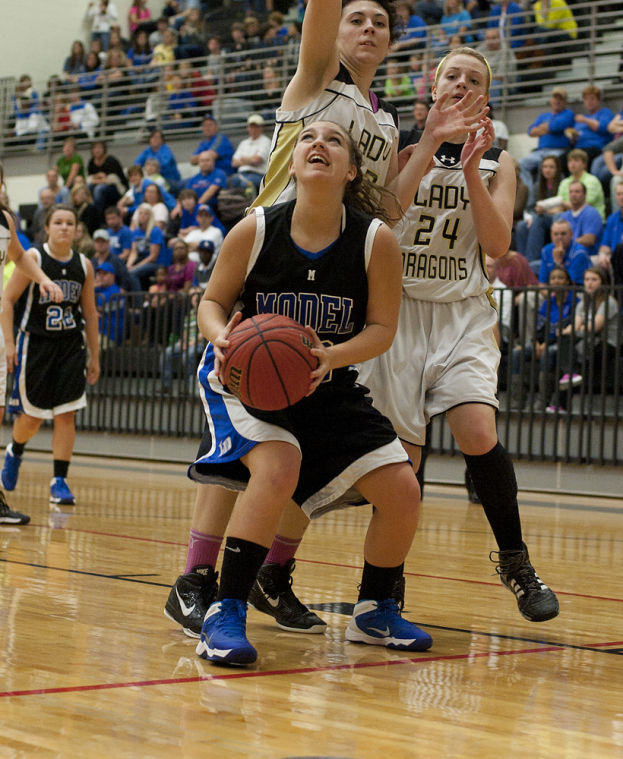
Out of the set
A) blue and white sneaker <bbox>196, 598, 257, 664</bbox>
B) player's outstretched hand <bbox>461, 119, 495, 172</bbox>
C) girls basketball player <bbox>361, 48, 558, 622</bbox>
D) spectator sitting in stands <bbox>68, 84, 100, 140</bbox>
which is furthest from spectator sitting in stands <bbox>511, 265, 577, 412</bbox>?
spectator sitting in stands <bbox>68, 84, 100, 140</bbox>

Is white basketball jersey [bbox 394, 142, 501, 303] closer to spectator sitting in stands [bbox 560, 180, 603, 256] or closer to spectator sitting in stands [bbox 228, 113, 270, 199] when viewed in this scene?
spectator sitting in stands [bbox 560, 180, 603, 256]

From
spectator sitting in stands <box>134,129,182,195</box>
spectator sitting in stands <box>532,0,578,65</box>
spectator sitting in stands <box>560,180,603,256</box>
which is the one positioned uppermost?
spectator sitting in stands <box>532,0,578,65</box>

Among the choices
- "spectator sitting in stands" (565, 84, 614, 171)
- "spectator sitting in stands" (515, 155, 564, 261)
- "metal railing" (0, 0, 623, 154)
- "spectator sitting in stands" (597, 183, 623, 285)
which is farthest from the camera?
"metal railing" (0, 0, 623, 154)

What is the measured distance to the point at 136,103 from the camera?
17578 millimetres

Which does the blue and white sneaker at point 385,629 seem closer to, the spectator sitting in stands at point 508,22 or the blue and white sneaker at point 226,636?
the blue and white sneaker at point 226,636

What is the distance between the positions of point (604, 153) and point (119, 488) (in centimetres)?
548

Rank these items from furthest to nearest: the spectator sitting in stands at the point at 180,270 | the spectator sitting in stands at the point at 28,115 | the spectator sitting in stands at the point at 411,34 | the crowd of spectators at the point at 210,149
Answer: the spectator sitting in stands at the point at 28,115 → the spectator sitting in stands at the point at 411,34 → the spectator sitting in stands at the point at 180,270 → the crowd of spectators at the point at 210,149

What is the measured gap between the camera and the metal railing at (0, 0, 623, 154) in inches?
492

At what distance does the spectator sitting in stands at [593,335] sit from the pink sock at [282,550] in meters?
5.78

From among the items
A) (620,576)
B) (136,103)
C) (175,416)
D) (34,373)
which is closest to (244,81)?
(136,103)

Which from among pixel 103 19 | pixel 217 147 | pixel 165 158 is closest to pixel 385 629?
pixel 217 147

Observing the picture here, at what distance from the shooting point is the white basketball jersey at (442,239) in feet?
11.8

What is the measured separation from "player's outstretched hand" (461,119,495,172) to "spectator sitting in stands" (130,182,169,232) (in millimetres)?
10728

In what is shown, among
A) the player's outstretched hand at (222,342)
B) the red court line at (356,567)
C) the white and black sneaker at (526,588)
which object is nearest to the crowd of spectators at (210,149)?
the red court line at (356,567)
